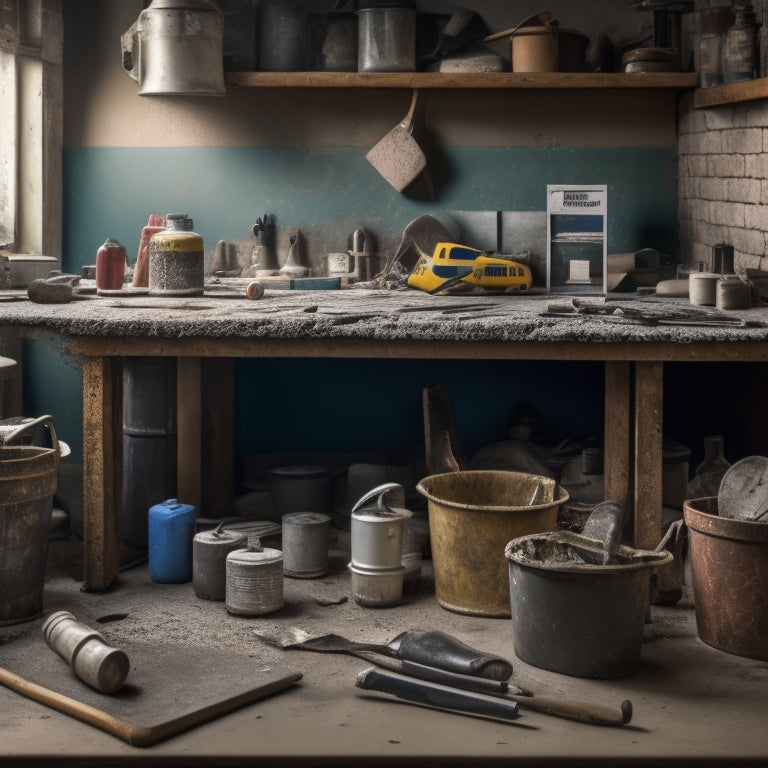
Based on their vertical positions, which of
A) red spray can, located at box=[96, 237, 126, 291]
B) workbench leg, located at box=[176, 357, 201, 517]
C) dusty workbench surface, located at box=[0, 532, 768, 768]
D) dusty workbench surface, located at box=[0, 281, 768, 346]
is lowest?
dusty workbench surface, located at box=[0, 532, 768, 768]

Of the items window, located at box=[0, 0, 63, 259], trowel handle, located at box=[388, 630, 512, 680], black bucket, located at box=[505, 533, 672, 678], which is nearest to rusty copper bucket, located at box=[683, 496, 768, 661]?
black bucket, located at box=[505, 533, 672, 678]

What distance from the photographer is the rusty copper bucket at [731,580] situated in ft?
10.1

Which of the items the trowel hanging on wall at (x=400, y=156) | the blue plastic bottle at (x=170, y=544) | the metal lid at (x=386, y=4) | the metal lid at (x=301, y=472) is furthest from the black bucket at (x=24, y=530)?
the metal lid at (x=386, y=4)

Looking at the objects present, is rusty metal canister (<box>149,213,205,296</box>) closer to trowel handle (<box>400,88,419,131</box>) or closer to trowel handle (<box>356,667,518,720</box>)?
trowel handle (<box>400,88,419,131</box>)

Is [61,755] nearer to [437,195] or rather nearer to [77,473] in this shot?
[77,473]

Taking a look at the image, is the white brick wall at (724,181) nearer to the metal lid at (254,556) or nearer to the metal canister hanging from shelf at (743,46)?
the metal canister hanging from shelf at (743,46)

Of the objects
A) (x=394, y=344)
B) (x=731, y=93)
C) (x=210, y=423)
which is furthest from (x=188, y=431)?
(x=731, y=93)

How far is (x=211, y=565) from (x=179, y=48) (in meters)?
2.25

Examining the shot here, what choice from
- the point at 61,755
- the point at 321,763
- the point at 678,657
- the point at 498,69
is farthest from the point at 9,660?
the point at 498,69

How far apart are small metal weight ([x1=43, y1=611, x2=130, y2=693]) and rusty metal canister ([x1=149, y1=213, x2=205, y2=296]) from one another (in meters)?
1.42

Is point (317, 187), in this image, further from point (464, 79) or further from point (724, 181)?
point (724, 181)

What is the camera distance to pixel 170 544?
3816mm

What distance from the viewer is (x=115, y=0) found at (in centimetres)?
518

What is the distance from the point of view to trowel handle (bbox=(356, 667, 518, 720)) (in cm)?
273
